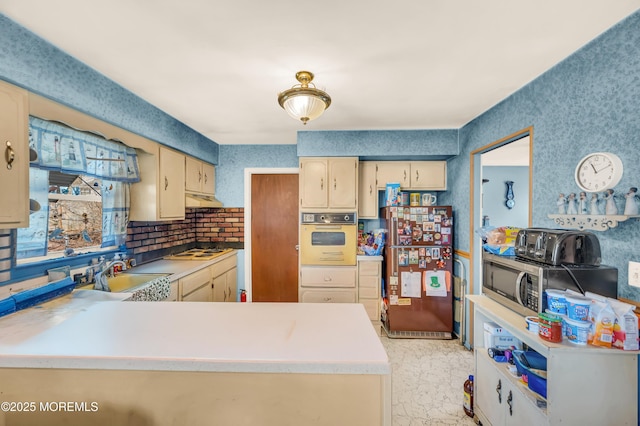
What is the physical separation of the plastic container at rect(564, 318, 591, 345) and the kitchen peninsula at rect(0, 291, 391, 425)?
1.00 m

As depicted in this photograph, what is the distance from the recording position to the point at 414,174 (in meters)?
3.46

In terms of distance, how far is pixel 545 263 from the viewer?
151cm

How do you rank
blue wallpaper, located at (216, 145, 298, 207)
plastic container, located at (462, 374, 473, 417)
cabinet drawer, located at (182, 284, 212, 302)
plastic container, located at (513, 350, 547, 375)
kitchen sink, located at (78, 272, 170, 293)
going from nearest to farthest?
plastic container, located at (513, 350, 547, 375) → plastic container, located at (462, 374, 473, 417) → kitchen sink, located at (78, 272, 170, 293) → cabinet drawer, located at (182, 284, 212, 302) → blue wallpaper, located at (216, 145, 298, 207)

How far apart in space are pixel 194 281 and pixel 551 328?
9.25 ft

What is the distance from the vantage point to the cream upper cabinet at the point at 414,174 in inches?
136

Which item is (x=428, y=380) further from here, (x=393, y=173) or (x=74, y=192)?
(x=74, y=192)

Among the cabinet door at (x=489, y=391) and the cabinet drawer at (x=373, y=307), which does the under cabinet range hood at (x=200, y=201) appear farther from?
the cabinet door at (x=489, y=391)

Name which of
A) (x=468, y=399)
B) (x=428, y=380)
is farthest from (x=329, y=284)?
(x=468, y=399)

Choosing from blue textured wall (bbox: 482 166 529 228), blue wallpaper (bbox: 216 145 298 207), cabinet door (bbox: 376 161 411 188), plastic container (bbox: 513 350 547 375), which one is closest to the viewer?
plastic container (bbox: 513 350 547 375)

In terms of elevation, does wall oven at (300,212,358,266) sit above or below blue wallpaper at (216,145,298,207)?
below

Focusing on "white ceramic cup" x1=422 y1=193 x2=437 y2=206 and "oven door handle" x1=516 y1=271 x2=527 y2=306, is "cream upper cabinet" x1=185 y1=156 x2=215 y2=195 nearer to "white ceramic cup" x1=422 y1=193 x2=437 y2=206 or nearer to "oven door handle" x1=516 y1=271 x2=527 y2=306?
"white ceramic cup" x1=422 y1=193 x2=437 y2=206

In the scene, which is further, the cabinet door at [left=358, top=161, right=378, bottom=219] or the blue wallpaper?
the blue wallpaper

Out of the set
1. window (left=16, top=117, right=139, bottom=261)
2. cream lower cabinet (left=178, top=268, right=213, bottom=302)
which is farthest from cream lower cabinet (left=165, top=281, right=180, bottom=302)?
window (left=16, top=117, right=139, bottom=261)

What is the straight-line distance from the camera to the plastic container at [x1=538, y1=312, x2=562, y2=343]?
1.27 metres
